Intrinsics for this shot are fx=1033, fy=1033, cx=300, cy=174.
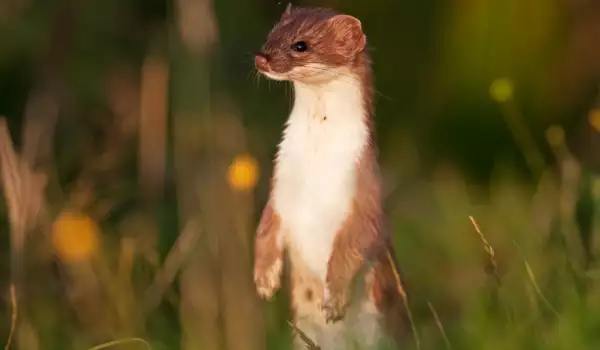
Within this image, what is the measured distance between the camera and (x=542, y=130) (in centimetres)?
276

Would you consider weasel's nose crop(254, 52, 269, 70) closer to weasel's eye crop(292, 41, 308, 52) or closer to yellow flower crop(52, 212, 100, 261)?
weasel's eye crop(292, 41, 308, 52)

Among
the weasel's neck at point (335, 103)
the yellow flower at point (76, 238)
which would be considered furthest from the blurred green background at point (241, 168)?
the weasel's neck at point (335, 103)

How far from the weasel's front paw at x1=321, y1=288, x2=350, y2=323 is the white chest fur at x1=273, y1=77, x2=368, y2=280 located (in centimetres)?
4

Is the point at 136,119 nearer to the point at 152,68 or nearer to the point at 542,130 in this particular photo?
the point at 152,68

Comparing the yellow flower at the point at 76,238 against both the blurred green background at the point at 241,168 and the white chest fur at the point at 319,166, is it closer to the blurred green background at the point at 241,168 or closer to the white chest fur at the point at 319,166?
the blurred green background at the point at 241,168

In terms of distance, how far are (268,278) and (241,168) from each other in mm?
195

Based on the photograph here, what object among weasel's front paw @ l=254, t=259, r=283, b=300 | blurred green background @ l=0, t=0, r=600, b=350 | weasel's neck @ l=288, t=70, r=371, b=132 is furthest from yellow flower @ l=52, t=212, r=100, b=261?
weasel's neck @ l=288, t=70, r=371, b=132

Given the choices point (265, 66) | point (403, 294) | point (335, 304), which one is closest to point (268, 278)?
point (335, 304)

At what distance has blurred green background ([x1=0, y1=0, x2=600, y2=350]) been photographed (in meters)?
1.81

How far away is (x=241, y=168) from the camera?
5.21 feet

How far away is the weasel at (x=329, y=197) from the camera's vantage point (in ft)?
5.16

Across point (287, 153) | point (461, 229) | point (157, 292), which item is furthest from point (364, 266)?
point (461, 229)

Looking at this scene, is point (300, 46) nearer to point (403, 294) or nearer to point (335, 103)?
point (335, 103)

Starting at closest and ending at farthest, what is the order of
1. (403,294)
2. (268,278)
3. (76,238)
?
(403,294) → (268,278) → (76,238)
